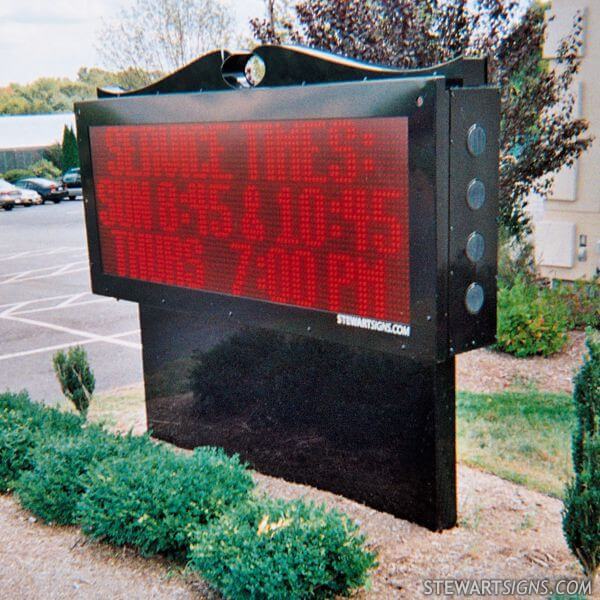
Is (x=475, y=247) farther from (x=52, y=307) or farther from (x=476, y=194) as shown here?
(x=52, y=307)

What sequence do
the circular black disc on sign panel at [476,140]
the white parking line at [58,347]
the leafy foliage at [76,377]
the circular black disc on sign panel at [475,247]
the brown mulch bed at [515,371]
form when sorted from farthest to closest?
1. the white parking line at [58,347]
2. the brown mulch bed at [515,371]
3. the leafy foliage at [76,377]
4. the circular black disc on sign panel at [475,247]
5. the circular black disc on sign panel at [476,140]

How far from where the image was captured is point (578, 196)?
11.7 metres

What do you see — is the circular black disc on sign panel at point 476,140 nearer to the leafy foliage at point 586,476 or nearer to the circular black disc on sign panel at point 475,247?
the circular black disc on sign panel at point 475,247

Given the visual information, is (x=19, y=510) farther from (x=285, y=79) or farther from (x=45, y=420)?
(x=285, y=79)

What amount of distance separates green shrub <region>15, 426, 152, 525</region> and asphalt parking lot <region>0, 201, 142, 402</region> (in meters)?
3.60

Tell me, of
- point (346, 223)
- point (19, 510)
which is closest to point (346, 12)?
point (346, 223)

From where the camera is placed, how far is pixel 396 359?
5242mm

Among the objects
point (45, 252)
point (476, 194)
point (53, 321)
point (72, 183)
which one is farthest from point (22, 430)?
point (72, 183)

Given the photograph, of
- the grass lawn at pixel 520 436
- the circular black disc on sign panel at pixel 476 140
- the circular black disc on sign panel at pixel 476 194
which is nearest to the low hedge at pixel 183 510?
the circular black disc on sign panel at pixel 476 194

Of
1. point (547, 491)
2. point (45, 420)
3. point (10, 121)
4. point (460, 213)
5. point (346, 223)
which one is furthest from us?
point (10, 121)

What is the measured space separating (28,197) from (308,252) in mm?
34588

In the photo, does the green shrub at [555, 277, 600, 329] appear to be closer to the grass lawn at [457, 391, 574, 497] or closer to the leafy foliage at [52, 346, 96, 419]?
the grass lawn at [457, 391, 574, 497]

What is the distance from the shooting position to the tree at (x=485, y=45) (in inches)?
379

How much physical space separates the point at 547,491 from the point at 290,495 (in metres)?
1.70
